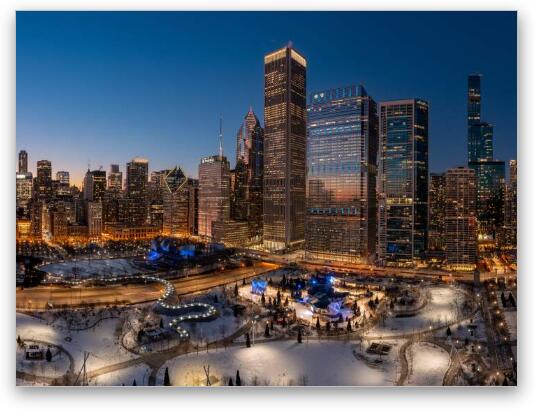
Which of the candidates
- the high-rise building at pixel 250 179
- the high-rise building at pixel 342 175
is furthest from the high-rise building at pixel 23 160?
the high-rise building at pixel 250 179

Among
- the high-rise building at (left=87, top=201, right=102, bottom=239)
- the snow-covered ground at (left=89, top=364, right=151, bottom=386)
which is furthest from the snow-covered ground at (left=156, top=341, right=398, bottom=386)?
the high-rise building at (left=87, top=201, right=102, bottom=239)

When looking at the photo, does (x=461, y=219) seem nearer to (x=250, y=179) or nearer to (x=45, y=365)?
(x=45, y=365)

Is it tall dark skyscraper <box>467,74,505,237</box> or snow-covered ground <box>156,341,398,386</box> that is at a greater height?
tall dark skyscraper <box>467,74,505,237</box>

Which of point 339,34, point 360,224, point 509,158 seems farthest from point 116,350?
point 360,224

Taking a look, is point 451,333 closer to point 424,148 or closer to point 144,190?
point 424,148

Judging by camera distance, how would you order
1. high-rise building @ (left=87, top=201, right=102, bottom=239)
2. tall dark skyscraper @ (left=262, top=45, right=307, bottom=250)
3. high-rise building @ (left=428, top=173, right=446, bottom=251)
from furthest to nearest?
high-rise building @ (left=87, top=201, right=102, bottom=239)
tall dark skyscraper @ (left=262, top=45, right=307, bottom=250)
high-rise building @ (left=428, top=173, right=446, bottom=251)

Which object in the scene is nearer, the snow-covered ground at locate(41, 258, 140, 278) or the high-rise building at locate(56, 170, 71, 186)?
the high-rise building at locate(56, 170, 71, 186)

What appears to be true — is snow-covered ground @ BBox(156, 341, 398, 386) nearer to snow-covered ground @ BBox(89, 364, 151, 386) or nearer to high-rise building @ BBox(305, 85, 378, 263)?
snow-covered ground @ BBox(89, 364, 151, 386)
